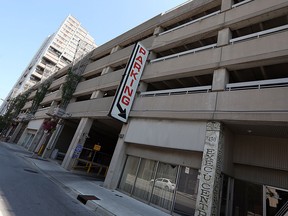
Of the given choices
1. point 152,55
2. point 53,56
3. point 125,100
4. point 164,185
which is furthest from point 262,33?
point 53,56

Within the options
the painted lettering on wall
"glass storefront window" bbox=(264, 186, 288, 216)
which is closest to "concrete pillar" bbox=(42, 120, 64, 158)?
the painted lettering on wall

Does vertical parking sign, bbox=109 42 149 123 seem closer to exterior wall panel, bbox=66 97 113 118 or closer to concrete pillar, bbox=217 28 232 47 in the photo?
exterior wall panel, bbox=66 97 113 118

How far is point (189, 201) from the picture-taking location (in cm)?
1012

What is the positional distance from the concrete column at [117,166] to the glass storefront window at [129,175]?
0.34 meters

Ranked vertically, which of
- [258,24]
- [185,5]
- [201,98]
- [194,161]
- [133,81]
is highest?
[185,5]

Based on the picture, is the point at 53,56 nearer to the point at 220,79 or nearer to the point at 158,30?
the point at 158,30

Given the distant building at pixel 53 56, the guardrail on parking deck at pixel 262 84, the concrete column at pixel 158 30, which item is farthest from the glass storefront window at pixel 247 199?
the distant building at pixel 53 56

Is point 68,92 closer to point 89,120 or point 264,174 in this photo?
point 89,120

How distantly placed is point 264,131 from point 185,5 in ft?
42.0

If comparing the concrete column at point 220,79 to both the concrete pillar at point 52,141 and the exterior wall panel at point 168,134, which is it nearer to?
the exterior wall panel at point 168,134

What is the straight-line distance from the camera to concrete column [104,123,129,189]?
44.4 ft

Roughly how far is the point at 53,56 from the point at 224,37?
6586 cm

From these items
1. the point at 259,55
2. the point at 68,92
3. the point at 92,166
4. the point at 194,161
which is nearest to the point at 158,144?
the point at 194,161

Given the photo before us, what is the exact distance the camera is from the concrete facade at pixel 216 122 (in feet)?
31.2
